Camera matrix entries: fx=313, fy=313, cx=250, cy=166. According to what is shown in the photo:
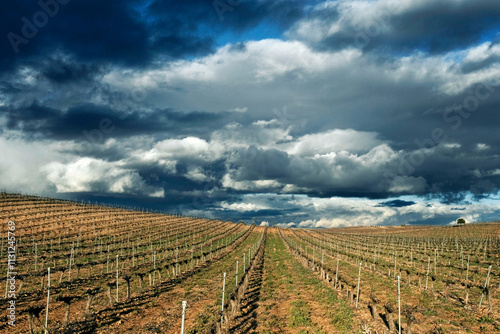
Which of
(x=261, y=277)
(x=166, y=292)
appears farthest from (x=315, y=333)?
(x=261, y=277)

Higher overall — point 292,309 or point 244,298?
point 292,309

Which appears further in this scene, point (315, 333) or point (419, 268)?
point (419, 268)

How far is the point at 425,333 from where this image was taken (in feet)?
59.8

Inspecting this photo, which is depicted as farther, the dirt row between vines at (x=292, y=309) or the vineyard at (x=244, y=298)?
the dirt row between vines at (x=292, y=309)

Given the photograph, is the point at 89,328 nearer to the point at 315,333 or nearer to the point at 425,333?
the point at 315,333

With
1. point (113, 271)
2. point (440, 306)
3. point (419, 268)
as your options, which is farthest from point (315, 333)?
point (419, 268)

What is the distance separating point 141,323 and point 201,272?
19696mm

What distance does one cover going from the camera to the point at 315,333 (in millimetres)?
18406

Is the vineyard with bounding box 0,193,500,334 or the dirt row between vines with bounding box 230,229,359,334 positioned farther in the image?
the dirt row between vines with bounding box 230,229,359,334

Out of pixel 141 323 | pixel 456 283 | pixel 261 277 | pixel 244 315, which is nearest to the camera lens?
pixel 141 323

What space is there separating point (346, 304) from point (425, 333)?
20.5ft

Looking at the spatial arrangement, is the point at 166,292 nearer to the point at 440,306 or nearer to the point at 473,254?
the point at 440,306

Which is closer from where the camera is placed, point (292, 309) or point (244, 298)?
point (292, 309)

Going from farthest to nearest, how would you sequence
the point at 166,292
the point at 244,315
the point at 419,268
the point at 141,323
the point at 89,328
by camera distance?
the point at 419,268 < the point at 166,292 < the point at 244,315 < the point at 141,323 < the point at 89,328
